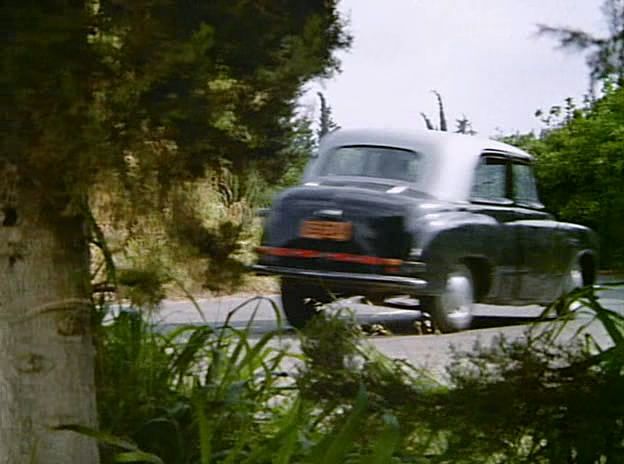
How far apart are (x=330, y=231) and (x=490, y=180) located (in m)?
0.25

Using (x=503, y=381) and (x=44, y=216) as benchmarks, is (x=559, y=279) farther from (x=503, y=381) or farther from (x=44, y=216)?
(x=44, y=216)

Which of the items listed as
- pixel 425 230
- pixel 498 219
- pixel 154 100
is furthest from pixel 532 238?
pixel 154 100

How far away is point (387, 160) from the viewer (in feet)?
4.65

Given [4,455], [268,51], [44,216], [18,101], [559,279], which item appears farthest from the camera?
[559,279]

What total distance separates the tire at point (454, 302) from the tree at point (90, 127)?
1.04 feet

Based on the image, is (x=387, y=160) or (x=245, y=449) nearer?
(x=387, y=160)

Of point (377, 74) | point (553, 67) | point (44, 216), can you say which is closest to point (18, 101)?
point (44, 216)

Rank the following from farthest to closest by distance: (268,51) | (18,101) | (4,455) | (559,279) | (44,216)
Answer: (559,279) < (4,455) < (44,216) < (268,51) < (18,101)

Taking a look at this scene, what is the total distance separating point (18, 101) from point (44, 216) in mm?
279

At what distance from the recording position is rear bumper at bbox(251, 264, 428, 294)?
1403mm

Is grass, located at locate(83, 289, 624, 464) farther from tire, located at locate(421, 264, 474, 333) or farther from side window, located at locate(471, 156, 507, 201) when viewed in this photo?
side window, located at locate(471, 156, 507, 201)

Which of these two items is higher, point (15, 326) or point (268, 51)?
point (268, 51)

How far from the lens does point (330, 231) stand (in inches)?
54.7

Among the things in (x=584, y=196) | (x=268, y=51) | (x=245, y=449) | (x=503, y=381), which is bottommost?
(x=245, y=449)
